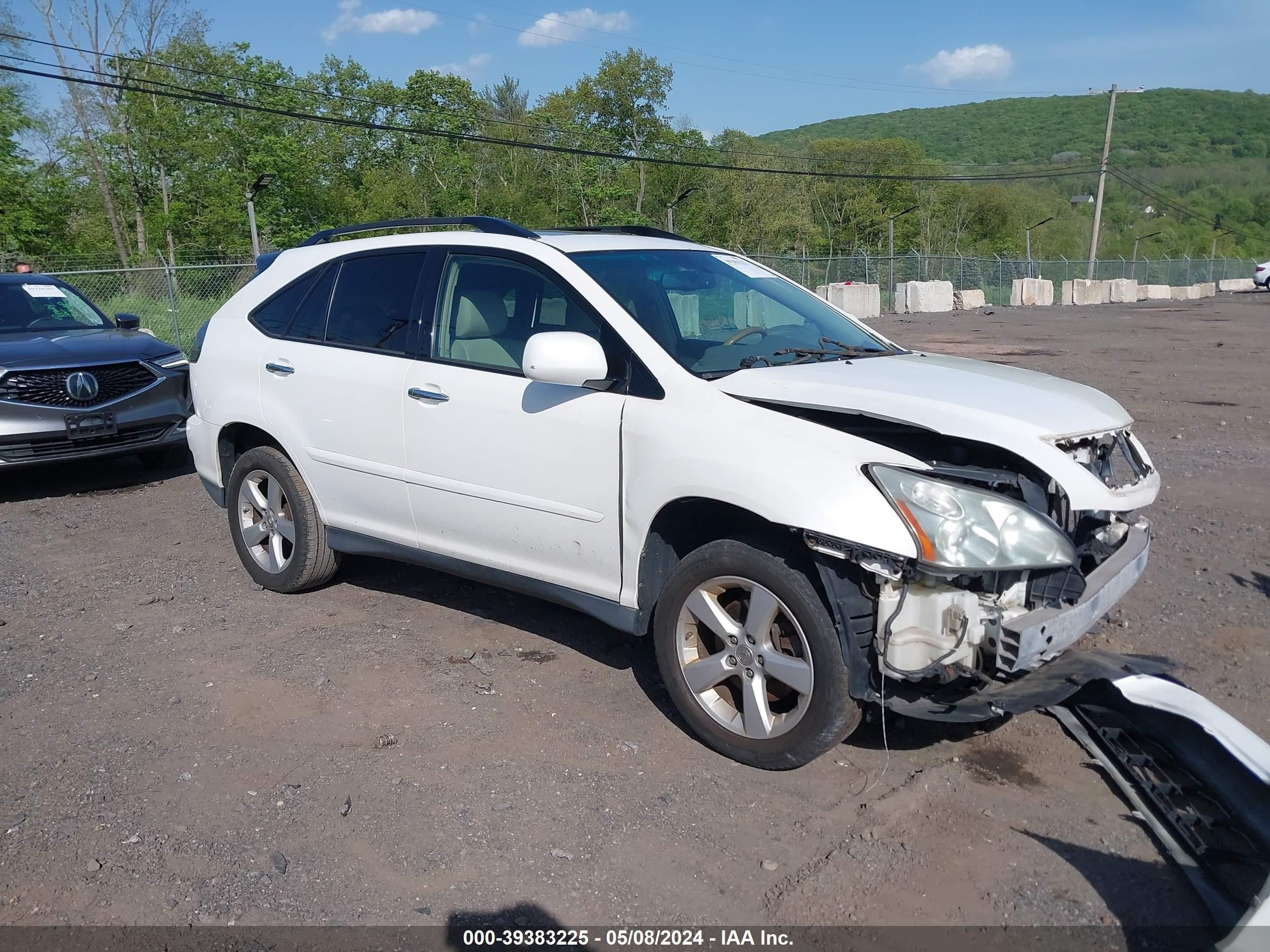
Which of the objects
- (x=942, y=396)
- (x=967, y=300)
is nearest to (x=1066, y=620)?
(x=942, y=396)

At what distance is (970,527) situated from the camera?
3.19 metres

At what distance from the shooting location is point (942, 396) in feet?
11.8

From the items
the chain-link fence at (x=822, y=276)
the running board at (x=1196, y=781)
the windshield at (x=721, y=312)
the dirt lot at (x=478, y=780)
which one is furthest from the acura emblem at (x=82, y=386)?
the running board at (x=1196, y=781)

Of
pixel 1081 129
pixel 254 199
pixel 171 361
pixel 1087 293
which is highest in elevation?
pixel 1081 129

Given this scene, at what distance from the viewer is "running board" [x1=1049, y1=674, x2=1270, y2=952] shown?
9.27ft

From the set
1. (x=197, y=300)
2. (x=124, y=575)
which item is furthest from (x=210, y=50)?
(x=124, y=575)

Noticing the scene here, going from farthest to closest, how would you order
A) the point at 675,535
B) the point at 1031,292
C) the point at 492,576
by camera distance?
the point at 1031,292, the point at 492,576, the point at 675,535

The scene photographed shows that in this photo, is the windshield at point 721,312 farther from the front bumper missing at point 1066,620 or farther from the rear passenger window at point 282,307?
the rear passenger window at point 282,307

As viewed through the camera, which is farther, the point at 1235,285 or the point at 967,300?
the point at 1235,285

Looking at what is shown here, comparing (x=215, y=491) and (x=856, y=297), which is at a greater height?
(x=856, y=297)

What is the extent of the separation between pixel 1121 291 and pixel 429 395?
167 ft

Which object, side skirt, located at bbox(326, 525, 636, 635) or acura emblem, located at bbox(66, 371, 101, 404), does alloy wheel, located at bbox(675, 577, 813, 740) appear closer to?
side skirt, located at bbox(326, 525, 636, 635)

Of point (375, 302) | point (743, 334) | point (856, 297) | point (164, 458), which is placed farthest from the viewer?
point (856, 297)

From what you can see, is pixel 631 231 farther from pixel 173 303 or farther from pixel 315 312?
pixel 173 303
